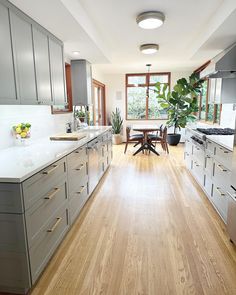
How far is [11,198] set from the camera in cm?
141

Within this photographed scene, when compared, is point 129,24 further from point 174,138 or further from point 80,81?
point 174,138

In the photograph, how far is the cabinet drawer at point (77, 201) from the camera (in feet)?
7.68

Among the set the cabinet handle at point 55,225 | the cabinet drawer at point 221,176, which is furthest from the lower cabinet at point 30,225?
the cabinet drawer at point 221,176

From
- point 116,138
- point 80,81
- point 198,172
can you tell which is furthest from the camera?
point 116,138

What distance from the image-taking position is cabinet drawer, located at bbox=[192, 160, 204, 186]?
11.1 ft

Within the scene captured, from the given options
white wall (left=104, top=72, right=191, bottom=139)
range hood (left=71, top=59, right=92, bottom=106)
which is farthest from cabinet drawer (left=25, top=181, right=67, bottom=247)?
white wall (left=104, top=72, right=191, bottom=139)

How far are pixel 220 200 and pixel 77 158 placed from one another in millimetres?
1793

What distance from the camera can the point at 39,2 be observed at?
1.91 metres

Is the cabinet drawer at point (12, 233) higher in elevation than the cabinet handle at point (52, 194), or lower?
lower

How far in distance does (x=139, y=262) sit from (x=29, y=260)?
93 centimetres

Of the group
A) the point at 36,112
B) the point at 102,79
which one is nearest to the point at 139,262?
the point at 36,112

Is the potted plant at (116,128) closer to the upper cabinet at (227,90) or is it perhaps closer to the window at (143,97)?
the window at (143,97)

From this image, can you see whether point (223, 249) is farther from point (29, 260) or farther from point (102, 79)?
point (102, 79)

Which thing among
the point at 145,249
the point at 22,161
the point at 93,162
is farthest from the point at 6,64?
the point at 145,249
